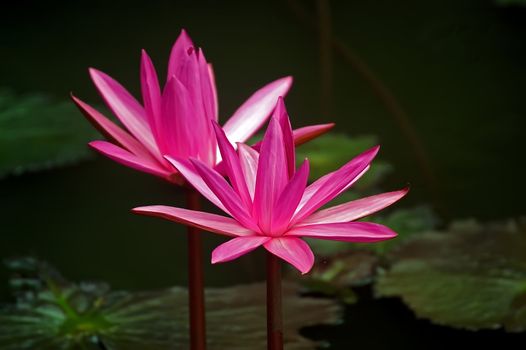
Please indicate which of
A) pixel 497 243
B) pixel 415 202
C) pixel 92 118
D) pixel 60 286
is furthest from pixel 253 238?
pixel 415 202

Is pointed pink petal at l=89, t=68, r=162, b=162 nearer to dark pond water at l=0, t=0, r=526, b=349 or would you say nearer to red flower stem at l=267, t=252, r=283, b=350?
red flower stem at l=267, t=252, r=283, b=350

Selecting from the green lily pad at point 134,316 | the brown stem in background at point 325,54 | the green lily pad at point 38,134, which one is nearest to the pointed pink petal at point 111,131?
the green lily pad at point 134,316

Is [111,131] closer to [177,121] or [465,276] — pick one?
[177,121]

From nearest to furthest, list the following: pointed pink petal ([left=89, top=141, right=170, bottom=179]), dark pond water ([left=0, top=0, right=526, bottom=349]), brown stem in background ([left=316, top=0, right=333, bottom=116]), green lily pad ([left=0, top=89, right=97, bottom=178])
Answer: pointed pink petal ([left=89, top=141, right=170, bottom=179]), dark pond water ([left=0, top=0, right=526, bottom=349]), green lily pad ([left=0, top=89, right=97, bottom=178]), brown stem in background ([left=316, top=0, right=333, bottom=116])

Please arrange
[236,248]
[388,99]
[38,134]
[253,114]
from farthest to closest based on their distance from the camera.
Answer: [388,99]
[38,134]
[253,114]
[236,248]

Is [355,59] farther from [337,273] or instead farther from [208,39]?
[337,273]

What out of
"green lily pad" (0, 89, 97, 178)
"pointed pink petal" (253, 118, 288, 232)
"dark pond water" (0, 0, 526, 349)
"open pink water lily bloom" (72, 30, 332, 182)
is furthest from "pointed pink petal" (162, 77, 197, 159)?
"green lily pad" (0, 89, 97, 178)

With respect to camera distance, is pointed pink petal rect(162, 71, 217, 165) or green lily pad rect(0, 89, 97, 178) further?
green lily pad rect(0, 89, 97, 178)

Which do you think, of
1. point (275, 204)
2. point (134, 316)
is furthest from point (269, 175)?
point (134, 316)
